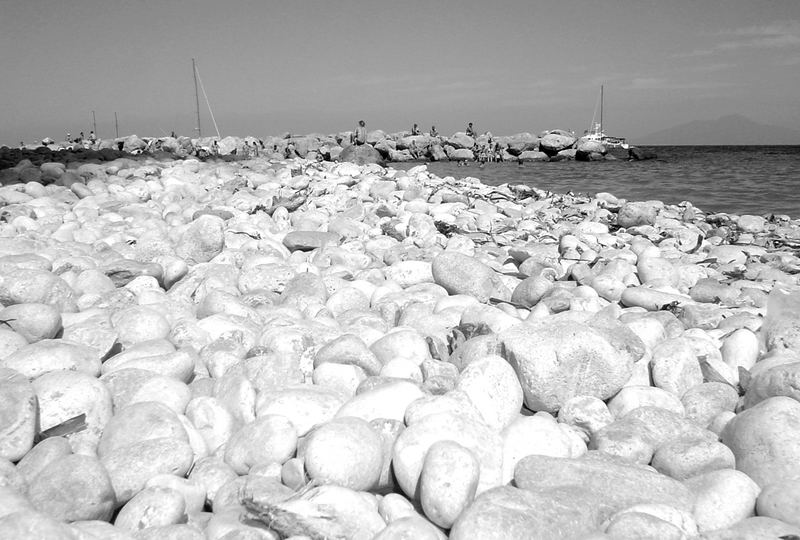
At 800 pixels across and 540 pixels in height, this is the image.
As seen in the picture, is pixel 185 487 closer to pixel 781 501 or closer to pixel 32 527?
pixel 32 527

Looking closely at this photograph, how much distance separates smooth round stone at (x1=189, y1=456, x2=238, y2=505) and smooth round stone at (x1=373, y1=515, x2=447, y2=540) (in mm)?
596

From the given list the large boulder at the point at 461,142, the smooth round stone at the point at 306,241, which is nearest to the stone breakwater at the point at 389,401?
the smooth round stone at the point at 306,241

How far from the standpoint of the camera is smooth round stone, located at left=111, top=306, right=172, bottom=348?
2.88 metres

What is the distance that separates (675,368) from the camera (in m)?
2.67

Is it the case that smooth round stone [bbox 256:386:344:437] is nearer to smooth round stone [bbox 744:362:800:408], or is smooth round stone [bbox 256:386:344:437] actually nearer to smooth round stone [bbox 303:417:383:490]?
smooth round stone [bbox 303:417:383:490]

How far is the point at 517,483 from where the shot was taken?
196 centimetres

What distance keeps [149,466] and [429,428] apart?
86cm

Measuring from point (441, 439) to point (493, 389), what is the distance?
439 mm

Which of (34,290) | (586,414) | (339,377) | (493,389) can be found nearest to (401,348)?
(339,377)

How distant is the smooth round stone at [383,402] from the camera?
2.19 meters

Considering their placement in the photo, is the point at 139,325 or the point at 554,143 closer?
the point at 139,325

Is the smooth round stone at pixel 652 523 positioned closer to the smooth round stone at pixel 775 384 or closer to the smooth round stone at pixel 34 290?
→ the smooth round stone at pixel 775 384

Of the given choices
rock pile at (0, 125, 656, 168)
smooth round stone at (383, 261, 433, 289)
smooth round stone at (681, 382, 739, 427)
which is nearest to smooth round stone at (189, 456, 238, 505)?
smooth round stone at (681, 382, 739, 427)

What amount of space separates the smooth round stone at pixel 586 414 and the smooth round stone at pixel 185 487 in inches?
51.8
